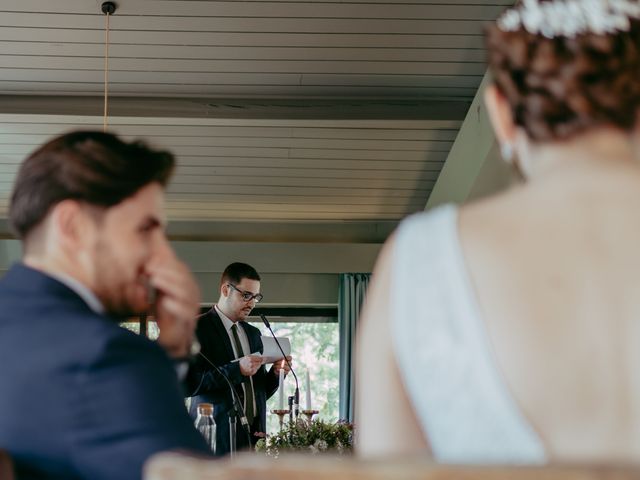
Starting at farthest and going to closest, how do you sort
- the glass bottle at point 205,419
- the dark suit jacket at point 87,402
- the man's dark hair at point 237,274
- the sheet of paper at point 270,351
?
1. the man's dark hair at point 237,274
2. the sheet of paper at point 270,351
3. the glass bottle at point 205,419
4. the dark suit jacket at point 87,402

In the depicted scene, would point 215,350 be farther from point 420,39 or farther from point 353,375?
point 353,375

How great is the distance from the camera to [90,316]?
115cm

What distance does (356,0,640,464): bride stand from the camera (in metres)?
0.77

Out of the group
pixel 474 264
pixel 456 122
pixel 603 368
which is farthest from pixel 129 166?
pixel 456 122

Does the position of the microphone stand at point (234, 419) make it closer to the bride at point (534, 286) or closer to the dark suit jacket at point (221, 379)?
the dark suit jacket at point (221, 379)

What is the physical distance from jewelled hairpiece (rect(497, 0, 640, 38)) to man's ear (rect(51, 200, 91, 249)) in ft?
2.06

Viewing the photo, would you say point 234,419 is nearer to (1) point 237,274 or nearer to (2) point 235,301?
(2) point 235,301

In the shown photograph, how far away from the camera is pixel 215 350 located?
161 inches

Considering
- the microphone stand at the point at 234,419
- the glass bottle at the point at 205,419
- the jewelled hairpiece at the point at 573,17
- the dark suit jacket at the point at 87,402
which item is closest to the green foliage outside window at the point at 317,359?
the microphone stand at the point at 234,419

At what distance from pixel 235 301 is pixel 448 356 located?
3.50m

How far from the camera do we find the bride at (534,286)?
774 mm

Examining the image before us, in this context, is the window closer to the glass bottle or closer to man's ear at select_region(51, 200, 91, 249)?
the glass bottle

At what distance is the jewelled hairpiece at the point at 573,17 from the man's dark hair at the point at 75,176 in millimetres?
587

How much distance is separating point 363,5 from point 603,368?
144 inches
